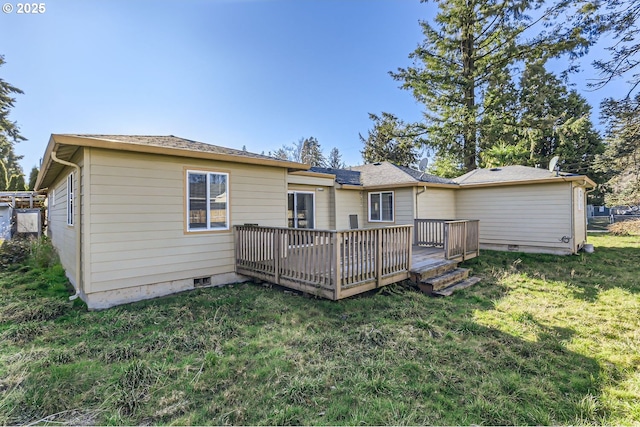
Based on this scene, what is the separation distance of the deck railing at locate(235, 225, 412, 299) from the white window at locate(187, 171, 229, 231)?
511mm

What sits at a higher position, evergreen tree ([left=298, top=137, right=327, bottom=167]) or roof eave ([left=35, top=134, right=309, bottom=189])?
evergreen tree ([left=298, top=137, right=327, bottom=167])

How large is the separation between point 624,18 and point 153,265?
35.5ft

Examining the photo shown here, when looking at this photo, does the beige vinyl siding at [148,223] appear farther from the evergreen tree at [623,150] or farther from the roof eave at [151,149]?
the evergreen tree at [623,150]

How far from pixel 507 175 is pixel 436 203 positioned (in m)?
2.98

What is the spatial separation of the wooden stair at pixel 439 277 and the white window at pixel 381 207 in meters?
3.87

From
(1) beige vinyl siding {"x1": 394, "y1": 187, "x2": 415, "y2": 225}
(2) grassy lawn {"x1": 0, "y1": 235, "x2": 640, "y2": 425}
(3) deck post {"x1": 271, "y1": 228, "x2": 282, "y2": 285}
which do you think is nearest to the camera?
(2) grassy lawn {"x1": 0, "y1": 235, "x2": 640, "y2": 425}

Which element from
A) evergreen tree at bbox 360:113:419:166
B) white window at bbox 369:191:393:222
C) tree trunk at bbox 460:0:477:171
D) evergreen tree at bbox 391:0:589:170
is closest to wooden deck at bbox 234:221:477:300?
white window at bbox 369:191:393:222

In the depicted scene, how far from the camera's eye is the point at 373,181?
1140 cm

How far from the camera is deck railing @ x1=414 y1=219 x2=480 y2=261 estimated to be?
7.47m

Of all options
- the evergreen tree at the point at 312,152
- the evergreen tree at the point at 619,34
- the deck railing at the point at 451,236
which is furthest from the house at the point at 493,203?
the evergreen tree at the point at 312,152

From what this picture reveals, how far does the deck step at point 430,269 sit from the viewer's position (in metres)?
6.00

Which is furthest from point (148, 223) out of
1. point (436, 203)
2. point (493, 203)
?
point (493, 203)

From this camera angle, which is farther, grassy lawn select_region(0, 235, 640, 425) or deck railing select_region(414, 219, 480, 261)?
deck railing select_region(414, 219, 480, 261)

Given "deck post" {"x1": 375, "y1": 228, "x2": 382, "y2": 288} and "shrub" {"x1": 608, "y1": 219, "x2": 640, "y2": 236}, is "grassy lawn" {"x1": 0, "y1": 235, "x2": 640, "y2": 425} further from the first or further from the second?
"shrub" {"x1": 608, "y1": 219, "x2": 640, "y2": 236}
